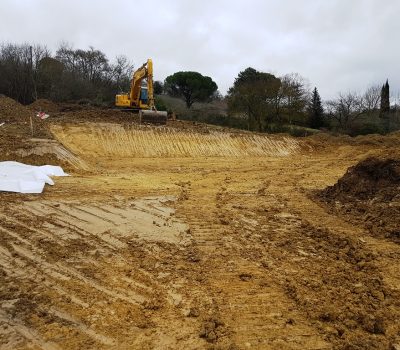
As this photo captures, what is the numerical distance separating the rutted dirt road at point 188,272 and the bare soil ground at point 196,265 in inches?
0.8

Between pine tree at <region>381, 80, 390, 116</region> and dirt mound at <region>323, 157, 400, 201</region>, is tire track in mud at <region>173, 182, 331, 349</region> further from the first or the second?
pine tree at <region>381, 80, 390, 116</region>

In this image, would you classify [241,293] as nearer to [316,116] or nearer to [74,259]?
[74,259]

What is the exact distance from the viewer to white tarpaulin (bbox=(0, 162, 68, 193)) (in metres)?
9.55

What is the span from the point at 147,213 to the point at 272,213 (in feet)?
8.68

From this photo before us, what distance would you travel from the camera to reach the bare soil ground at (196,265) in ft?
13.5

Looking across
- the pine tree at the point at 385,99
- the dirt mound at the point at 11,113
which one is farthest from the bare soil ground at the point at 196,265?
the pine tree at the point at 385,99

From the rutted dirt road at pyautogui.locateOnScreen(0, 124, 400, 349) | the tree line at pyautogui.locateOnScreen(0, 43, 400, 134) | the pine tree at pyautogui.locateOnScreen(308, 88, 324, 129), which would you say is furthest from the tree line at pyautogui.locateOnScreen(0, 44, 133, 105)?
the rutted dirt road at pyautogui.locateOnScreen(0, 124, 400, 349)

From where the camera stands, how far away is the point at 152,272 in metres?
5.55

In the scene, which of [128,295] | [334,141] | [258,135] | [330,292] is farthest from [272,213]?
[334,141]

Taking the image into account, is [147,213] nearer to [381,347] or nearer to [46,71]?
[381,347]

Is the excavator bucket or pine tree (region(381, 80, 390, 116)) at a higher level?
pine tree (region(381, 80, 390, 116))

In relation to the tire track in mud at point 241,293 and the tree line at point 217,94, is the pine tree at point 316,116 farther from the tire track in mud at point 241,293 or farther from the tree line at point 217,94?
the tire track in mud at point 241,293

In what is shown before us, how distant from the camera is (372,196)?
30.8ft

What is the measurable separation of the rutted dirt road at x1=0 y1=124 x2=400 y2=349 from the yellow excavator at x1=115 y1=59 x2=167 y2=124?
417 inches
